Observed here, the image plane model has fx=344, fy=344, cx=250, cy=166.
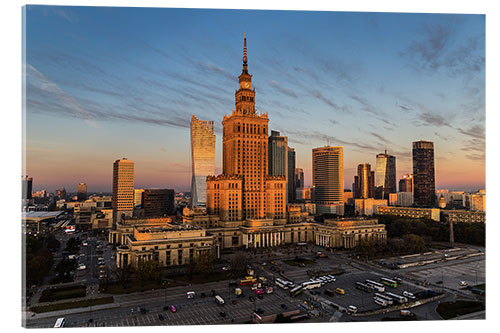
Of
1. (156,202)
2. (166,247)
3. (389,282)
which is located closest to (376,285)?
(389,282)

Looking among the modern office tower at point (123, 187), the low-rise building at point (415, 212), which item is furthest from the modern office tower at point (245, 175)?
the modern office tower at point (123, 187)

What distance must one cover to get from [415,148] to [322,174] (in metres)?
34.3

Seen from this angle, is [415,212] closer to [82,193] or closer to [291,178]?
[291,178]

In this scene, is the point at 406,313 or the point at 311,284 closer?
the point at 406,313

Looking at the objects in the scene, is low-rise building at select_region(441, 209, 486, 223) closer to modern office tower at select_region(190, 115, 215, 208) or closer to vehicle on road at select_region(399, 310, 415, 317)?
vehicle on road at select_region(399, 310, 415, 317)

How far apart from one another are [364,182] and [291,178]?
3963 cm

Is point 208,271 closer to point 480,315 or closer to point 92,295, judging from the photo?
point 92,295

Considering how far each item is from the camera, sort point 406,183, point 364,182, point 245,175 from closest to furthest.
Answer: point 245,175, point 406,183, point 364,182

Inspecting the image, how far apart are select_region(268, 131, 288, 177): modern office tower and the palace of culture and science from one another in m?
70.9

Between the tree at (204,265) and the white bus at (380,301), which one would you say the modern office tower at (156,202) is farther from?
the white bus at (380,301)

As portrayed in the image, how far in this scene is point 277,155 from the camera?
143 m

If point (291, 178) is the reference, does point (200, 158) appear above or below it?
above

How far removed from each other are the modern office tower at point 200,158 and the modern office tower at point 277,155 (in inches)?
1349

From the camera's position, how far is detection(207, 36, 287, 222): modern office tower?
62125 millimetres
